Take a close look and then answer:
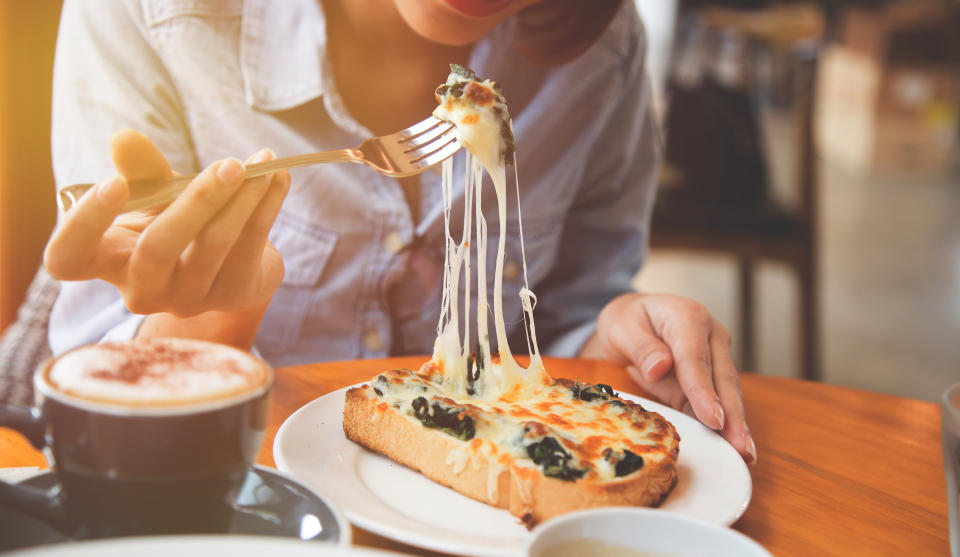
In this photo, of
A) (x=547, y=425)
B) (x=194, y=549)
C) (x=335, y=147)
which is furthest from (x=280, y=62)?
(x=194, y=549)

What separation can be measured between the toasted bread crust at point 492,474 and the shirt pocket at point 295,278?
0.57m

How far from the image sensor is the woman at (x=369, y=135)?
43.7 inches

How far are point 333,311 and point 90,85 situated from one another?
479 mm

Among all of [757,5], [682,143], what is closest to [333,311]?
[682,143]

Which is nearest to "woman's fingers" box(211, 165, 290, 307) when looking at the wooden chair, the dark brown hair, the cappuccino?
the cappuccino

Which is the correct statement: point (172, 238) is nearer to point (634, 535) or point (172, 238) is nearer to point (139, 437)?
point (139, 437)

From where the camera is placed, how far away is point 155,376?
18.2 inches

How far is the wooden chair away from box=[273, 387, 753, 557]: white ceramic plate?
1668 mm

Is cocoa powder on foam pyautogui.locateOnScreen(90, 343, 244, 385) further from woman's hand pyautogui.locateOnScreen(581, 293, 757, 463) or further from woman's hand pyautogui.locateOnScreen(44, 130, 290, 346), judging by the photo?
woman's hand pyautogui.locateOnScreen(581, 293, 757, 463)

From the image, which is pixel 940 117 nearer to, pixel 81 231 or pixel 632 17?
pixel 632 17

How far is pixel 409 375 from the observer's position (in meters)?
0.80

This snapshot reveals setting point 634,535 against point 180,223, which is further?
point 180,223

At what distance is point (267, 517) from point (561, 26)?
101cm

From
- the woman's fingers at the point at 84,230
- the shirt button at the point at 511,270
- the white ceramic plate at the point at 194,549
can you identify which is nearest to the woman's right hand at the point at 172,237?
the woman's fingers at the point at 84,230
